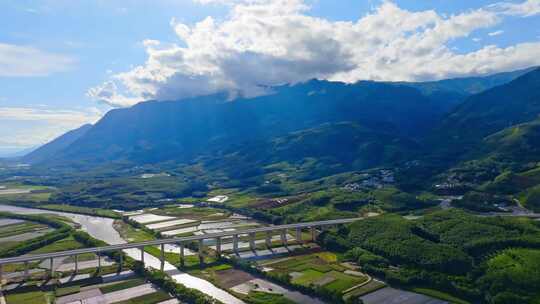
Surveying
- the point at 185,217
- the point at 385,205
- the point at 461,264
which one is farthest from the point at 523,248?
the point at 185,217

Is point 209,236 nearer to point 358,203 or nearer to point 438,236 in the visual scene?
point 438,236

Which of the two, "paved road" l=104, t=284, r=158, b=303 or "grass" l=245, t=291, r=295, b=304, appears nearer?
"grass" l=245, t=291, r=295, b=304

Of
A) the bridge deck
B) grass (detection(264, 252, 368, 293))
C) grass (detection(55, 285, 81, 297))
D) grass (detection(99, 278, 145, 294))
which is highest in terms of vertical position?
the bridge deck

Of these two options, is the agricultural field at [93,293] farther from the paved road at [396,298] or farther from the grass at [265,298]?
the paved road at [396,298]

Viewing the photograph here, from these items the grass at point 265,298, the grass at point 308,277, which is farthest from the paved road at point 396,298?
the grass at point 265,298

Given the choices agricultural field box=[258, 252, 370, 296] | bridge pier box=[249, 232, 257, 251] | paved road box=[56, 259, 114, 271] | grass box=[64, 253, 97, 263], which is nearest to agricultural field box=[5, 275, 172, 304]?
paved road box=[56, 259, 114, 271]

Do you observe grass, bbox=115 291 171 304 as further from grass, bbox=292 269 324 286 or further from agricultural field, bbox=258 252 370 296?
grass, bbox=292 269 324 286
